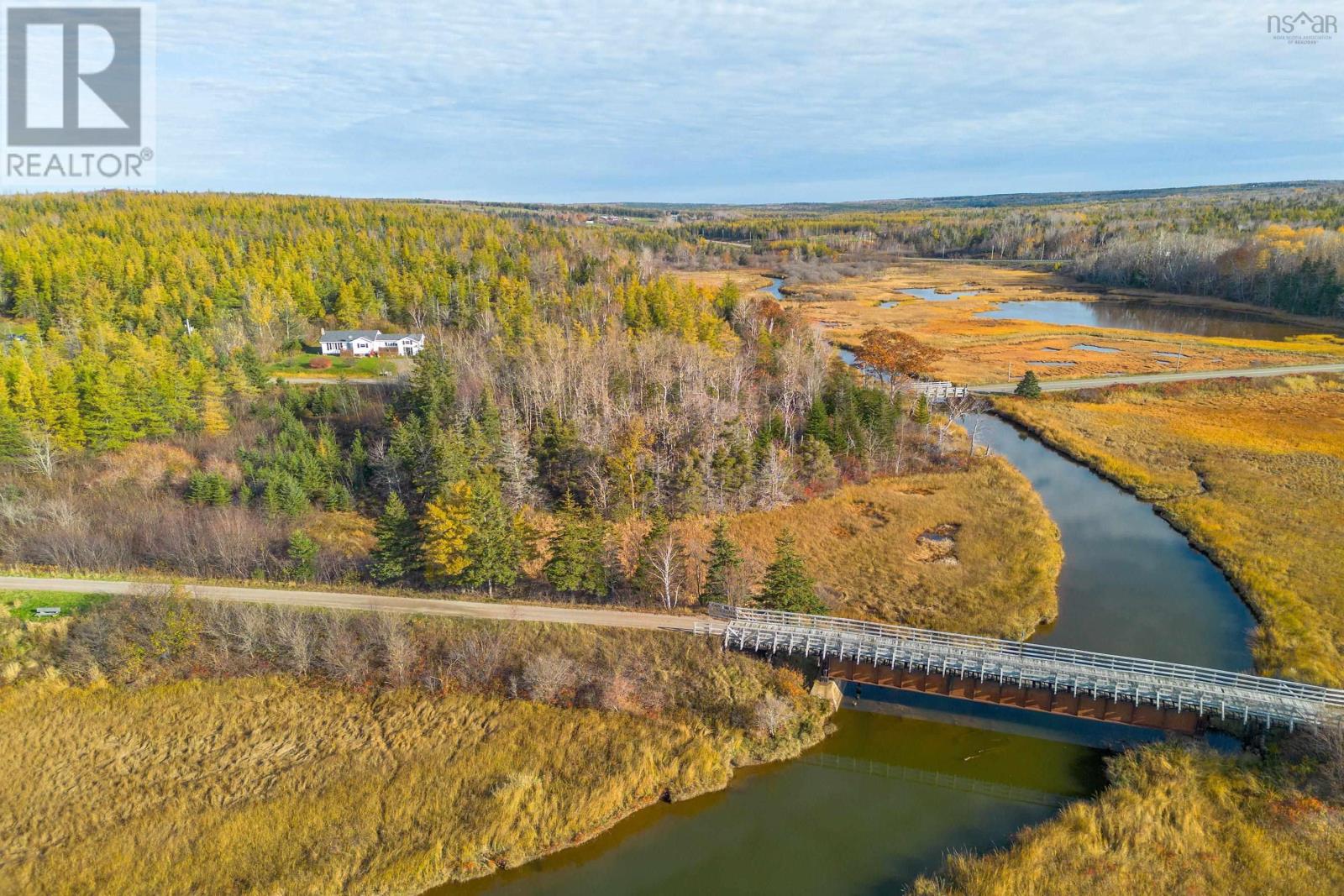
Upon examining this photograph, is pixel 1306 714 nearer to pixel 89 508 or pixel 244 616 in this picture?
pixel 244 616

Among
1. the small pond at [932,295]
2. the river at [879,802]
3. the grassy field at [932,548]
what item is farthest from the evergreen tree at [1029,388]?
the small pond at [932,295]

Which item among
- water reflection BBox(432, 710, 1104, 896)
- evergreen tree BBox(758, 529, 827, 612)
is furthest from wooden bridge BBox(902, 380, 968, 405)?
water reflection BBox(432, 710, 1104, 896)

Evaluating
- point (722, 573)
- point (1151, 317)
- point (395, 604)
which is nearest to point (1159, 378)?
point (1151, 317)

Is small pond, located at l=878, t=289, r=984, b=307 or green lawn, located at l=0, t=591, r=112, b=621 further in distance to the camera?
small pond, located at l=878, t=289, r=984, b=307

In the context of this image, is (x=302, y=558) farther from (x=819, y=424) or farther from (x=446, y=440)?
(x=819, y=424)

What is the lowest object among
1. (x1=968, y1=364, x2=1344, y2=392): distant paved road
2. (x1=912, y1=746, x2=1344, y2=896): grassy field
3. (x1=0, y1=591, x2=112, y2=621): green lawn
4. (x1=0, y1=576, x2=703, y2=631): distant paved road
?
(x1=912, y1=746, x2=1344, y2=896): grassy field

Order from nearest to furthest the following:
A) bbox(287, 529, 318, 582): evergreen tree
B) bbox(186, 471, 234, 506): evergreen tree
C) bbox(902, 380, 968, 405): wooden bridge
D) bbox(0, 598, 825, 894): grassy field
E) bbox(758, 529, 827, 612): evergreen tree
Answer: bbox(0, 598, 825, 894): grassy field < bbox(758, 529, 827, 612): evergreen tree < bbox(287, 529, 318, 582): evergreen tree < bbox(186, 471, 234, 506): evergreen tree < bbox(902, 380, 968, 405): wooden bridge

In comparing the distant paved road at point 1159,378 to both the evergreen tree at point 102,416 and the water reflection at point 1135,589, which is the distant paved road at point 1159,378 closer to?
the water reflection at point 1135,589

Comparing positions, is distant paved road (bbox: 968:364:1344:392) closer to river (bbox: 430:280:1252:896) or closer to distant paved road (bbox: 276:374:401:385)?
river (bbox: 430:280:1252:896)

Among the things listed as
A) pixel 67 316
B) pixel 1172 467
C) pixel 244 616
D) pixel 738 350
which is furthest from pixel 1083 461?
pixel 67 316
